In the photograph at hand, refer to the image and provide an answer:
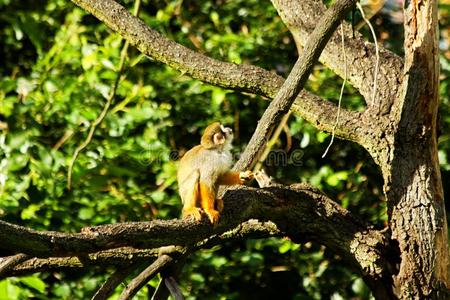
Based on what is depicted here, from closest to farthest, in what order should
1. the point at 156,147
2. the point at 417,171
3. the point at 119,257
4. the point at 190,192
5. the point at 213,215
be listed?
1. the point at 213,215
2. the point at 119,257
3. the point at 417,171
4. the point at 190,192
5. the point at 156,147

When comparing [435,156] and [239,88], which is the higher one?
[239,88]

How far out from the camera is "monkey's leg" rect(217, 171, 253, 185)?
407 cm

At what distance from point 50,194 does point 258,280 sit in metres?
1.58

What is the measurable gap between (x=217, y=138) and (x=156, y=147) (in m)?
1.27

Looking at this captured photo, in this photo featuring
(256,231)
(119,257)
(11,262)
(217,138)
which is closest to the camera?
(11,262)

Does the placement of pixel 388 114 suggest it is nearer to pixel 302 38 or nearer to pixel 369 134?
pixel 369 134

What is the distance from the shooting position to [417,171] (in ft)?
12.8

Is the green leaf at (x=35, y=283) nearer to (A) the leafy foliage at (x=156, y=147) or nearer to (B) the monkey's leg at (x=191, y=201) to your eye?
(A) the leafy foliage at (x=156, y=147)

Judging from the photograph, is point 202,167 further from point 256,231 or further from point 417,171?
point 417,171

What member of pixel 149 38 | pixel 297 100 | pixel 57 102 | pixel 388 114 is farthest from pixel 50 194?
pixel 388 114

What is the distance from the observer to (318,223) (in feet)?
12.8

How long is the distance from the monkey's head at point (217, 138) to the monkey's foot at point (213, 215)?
81 cm

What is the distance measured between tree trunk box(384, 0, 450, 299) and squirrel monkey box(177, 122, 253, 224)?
70cm

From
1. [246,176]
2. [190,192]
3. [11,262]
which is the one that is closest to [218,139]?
[190,192]
